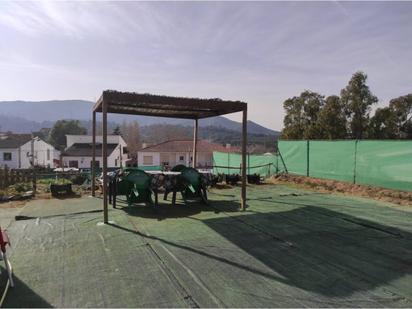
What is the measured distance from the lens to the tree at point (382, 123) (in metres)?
18.4

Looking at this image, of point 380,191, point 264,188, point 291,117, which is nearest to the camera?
point 380,191

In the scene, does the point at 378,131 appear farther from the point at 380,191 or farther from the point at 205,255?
the point at 205,255

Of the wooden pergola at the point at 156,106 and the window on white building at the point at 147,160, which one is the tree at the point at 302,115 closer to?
the wooden pergola at the point at 156,106

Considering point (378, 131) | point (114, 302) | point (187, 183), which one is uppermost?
point (378, 131)

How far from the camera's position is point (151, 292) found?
3.58 meters

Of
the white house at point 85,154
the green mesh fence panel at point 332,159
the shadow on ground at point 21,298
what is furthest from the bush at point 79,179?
the white house at point 85,154

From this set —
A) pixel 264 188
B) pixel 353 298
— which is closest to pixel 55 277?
pixel 353 298

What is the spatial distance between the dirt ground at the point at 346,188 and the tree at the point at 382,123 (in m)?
7.13

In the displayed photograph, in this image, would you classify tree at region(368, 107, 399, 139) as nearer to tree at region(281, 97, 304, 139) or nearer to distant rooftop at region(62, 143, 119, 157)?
tree at region(281, 97, 304, 139)

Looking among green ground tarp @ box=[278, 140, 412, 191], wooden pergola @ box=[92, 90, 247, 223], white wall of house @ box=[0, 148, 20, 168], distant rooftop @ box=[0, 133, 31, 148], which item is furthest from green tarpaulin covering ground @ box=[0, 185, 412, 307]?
distant rooftop @ box=[0, 133, 31, 148]

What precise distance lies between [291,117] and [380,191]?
1260 centimetres

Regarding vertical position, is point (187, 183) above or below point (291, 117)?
below

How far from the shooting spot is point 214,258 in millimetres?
4625

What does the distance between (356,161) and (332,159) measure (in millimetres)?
1060
